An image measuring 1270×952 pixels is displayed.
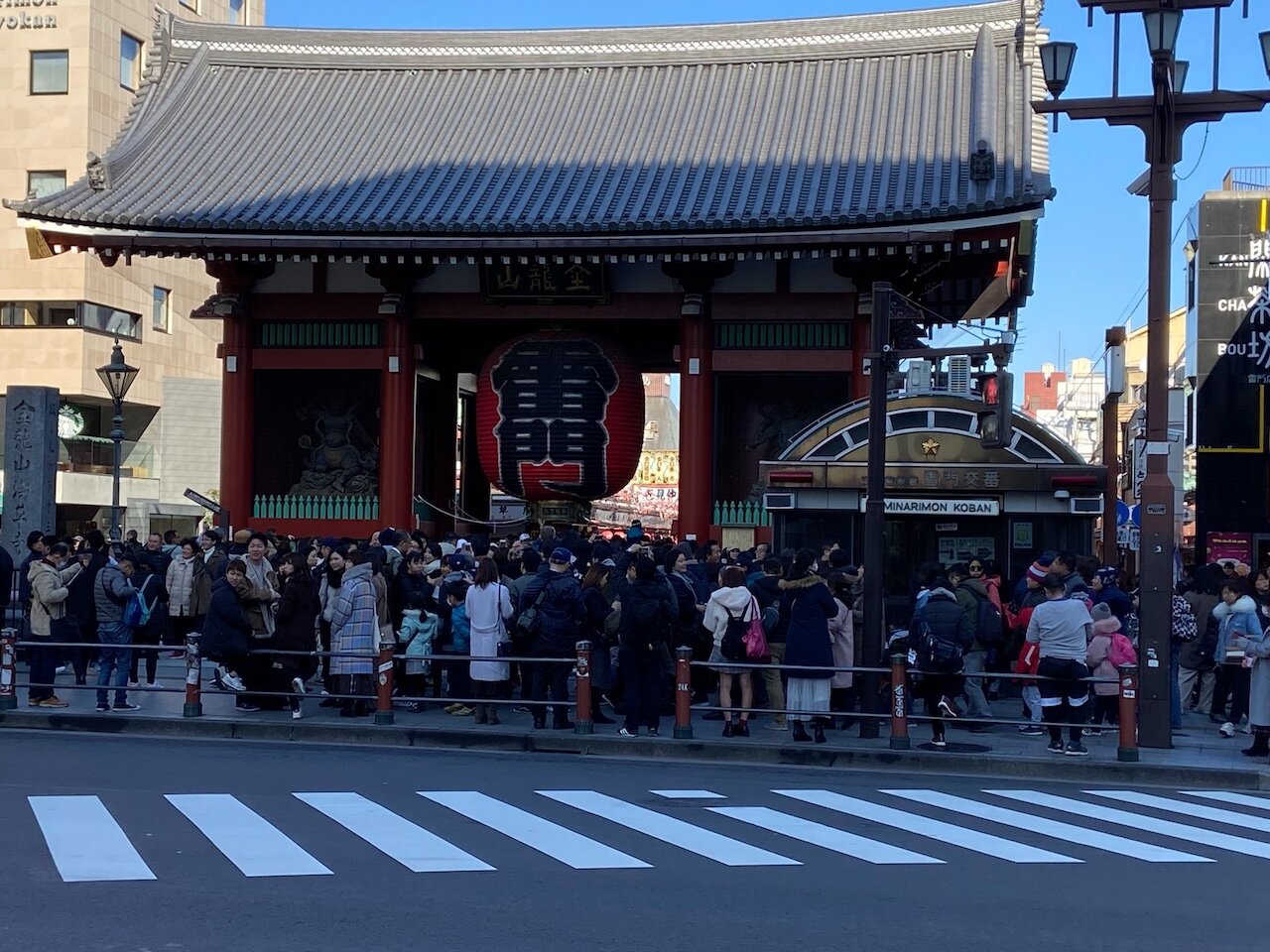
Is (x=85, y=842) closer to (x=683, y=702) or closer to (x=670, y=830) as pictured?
(x=670, y=830)

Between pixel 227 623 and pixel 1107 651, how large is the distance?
9.33 m

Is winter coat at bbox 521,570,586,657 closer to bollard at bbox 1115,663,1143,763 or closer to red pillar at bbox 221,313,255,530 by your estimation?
→ bollard at bbox 1115,663,1143,763

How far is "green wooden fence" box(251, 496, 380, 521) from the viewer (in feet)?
89.5

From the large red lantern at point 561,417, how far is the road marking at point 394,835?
47.3 feet

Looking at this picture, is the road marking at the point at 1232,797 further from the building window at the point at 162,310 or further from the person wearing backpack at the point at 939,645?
the building window at the point at 162,310

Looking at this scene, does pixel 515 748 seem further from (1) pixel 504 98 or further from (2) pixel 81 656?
(1) pixel 504 98

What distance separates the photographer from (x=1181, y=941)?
7672 millimetres

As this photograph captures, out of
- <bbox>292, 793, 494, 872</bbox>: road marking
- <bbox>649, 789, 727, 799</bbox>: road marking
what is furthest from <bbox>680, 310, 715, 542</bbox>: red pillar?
<bbox>292, 793, 494, 872</bbox>: road marking

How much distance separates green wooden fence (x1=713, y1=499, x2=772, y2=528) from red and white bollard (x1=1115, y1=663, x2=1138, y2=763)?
39.2 feet

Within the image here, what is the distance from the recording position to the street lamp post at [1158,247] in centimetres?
1465

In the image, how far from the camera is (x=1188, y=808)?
12422 millimetres

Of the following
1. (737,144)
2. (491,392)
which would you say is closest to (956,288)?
(737,144)

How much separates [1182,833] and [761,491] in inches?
537

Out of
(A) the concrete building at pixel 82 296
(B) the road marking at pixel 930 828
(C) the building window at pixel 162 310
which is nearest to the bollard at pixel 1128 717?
(B) the road marking at pixel 930 828
